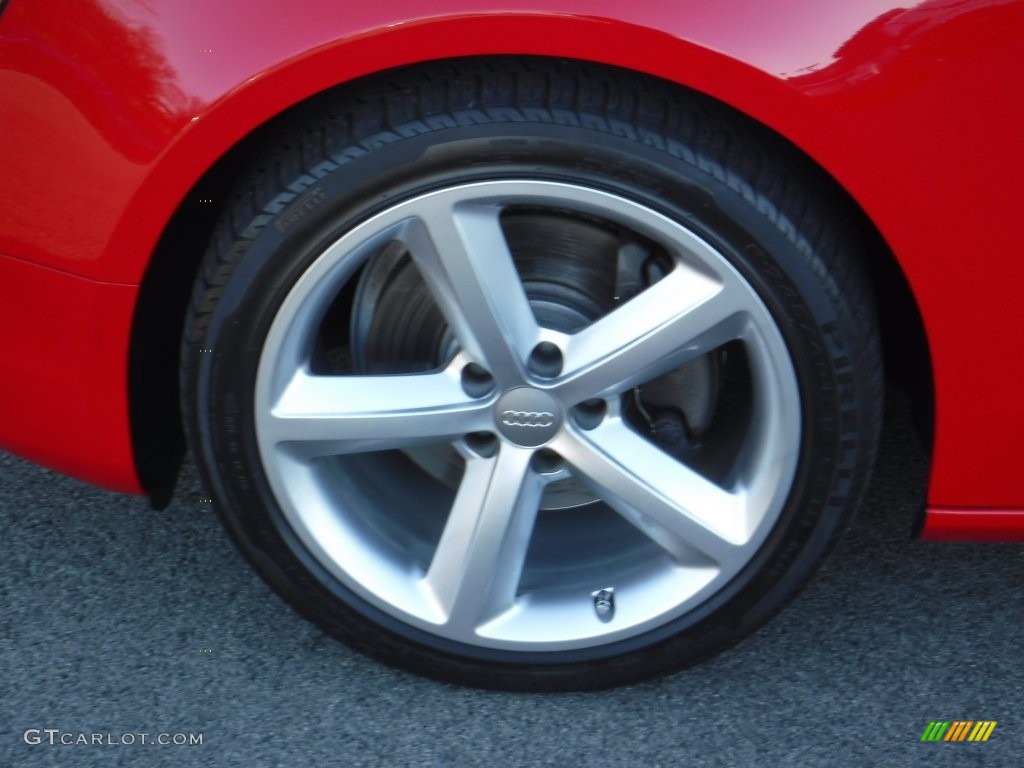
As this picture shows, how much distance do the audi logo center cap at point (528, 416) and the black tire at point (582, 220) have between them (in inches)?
11.5

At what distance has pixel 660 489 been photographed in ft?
5.14

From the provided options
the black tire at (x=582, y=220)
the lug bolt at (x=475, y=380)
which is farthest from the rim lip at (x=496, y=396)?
the lug bolt at (x=475, y=380)

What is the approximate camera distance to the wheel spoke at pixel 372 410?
1526 mm

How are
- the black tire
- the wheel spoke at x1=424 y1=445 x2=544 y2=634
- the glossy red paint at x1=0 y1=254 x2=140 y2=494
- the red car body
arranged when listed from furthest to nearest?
1. the wheel spoke at x1=424 y1=445 x2=544 y2=634
2. the glossy red paint at x1=0 y1=254 x2=140 y2=494
3. the black tire
4. the red car body

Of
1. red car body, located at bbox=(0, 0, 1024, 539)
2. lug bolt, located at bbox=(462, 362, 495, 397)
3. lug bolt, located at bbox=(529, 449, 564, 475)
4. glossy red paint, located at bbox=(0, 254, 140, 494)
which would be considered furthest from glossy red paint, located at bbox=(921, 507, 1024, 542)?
glossy red paint, located at bbox=(0, 254, 140, 494)

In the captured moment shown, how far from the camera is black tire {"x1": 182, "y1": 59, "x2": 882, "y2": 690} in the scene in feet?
4.46

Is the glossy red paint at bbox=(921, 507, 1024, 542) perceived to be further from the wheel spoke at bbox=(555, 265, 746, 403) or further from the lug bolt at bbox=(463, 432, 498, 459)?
the lug bolt at bbox=(463, 432, 498, 459)

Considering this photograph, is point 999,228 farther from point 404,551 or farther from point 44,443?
point 44,443

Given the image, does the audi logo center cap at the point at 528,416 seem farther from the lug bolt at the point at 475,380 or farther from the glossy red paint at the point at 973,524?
the glossy red paint at the point at 973,524

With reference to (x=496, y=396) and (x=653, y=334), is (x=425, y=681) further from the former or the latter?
(x=653, y=334)

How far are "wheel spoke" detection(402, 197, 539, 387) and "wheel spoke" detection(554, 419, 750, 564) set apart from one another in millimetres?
151

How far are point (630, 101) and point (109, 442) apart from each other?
809mm

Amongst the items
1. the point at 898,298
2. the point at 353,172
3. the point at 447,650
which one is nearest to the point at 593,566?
the point at 447,650

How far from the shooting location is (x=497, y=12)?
50.1 inches
